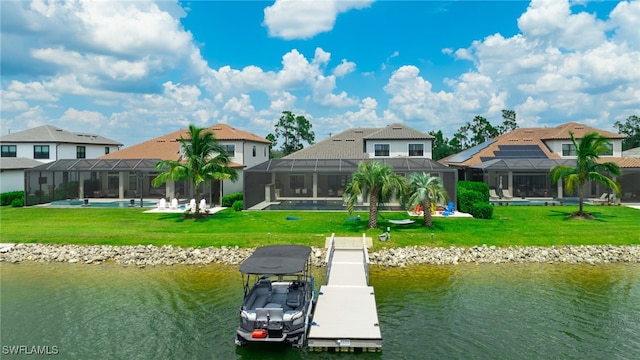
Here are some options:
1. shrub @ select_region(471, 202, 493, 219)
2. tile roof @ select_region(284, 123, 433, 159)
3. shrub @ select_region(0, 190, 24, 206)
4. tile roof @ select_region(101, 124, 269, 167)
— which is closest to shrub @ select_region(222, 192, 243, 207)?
tile roof @ select_region(101, 124, 269, 167)

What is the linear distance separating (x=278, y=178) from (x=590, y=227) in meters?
27.2

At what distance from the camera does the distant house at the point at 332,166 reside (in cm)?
3944

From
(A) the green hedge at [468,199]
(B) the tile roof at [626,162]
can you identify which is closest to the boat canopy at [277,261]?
(A) the green hedge at [468,199]

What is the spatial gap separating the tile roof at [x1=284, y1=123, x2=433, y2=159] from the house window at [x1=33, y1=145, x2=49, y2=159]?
25818 mm

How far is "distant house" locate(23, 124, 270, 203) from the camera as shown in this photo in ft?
140

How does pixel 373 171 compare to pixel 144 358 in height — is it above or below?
above

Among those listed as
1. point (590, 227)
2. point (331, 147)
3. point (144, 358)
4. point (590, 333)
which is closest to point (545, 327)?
point (590, 333)

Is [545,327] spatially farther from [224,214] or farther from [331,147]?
[331,147]

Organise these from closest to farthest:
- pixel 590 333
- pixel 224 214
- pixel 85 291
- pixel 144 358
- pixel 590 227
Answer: pixel 144 358 < pixel 590 333 < pixel 85 291 < pixel 590 227 < pixel 224 214

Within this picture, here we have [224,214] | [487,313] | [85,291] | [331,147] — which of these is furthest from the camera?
[331,147]

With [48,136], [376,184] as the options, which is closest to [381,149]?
[376,184]

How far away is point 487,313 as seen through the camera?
1708 cm

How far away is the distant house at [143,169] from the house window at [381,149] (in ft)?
41.5

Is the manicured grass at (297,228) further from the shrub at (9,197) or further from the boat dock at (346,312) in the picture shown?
the boat dock at (346,312)
